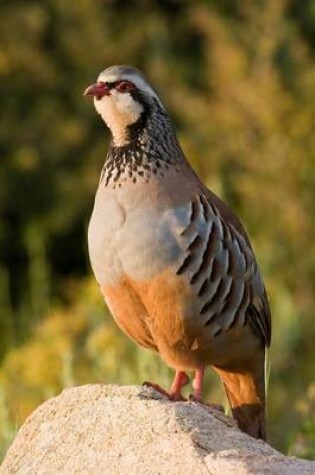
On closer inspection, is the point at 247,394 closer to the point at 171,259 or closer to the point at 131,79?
the point at 171,259

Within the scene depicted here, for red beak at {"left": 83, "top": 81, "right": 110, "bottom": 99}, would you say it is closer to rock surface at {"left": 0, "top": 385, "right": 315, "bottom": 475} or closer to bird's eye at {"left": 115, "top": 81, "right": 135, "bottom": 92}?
bird's eye at {"left": 115, "top": 81, "right": 135, "bottom": 92}

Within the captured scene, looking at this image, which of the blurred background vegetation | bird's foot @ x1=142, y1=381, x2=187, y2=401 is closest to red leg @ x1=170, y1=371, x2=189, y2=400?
bird's foot @ x1=142, y1=381, x2=187, y2=401

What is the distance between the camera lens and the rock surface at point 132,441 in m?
3.88

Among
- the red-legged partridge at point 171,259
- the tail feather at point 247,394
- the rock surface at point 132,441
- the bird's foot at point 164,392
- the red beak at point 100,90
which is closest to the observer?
the rock surface at point 132,441

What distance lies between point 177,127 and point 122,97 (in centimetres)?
795

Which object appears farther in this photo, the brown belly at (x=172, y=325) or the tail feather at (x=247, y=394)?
the tail feather at (x=247, y=394)

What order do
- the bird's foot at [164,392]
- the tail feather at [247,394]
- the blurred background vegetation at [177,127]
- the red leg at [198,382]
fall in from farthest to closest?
the blurred background vegetation at [177,127], the tail feather at [247,394], the red leg at [198,382], the bird's foot at [164,392]

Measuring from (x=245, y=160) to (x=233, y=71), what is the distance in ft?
2.47

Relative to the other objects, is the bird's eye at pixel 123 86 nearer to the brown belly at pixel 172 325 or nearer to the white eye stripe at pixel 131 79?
the white eye stripe at pixel 131 79

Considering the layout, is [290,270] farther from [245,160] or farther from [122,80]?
[122,80]

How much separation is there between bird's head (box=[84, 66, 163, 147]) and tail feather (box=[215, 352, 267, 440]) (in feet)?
3.24

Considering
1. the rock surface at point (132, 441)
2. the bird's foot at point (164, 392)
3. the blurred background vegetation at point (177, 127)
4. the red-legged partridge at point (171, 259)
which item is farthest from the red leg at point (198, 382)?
the blurred background vegetation at point (177, 127)

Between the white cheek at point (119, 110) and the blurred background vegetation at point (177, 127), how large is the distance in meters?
3.95

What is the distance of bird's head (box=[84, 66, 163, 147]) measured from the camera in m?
5.46
